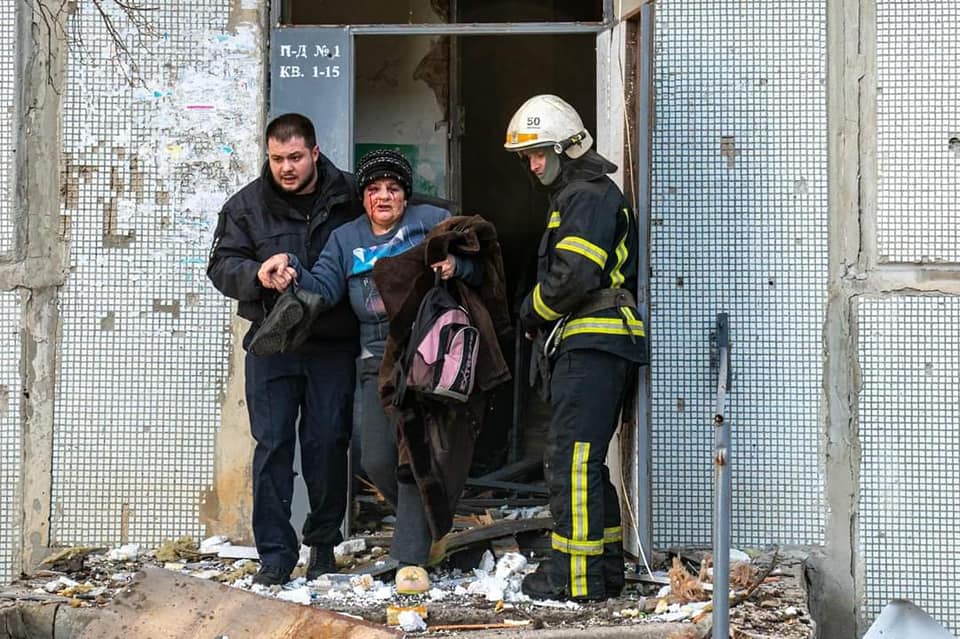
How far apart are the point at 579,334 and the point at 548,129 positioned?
2.79 ft

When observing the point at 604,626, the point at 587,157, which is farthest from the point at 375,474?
the point at 587,157

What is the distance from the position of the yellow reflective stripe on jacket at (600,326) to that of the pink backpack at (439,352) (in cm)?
40

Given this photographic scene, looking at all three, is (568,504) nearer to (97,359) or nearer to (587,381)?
(587,381)

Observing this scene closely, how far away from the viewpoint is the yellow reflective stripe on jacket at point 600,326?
505 cm

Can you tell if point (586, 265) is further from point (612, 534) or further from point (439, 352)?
point (612, 534)

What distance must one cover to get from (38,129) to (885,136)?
3997 millimetres

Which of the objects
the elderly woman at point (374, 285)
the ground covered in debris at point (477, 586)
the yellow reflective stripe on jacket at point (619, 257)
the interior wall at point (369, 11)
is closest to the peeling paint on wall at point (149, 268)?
the ground covered in debris at point (477, 586)

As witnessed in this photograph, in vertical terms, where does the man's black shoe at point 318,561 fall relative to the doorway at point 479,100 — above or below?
below

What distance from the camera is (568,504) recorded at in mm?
4980

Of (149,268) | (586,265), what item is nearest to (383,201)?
(586,265)

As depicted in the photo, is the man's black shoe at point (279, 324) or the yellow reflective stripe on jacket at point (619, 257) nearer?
the man's black shoe at point (279, 324)

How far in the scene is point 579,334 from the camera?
5.05 meters

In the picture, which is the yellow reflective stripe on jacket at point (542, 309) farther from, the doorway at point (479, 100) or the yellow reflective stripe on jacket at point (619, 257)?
the doorway at point (479, 100)

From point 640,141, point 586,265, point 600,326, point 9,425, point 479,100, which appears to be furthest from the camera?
point 479,100
